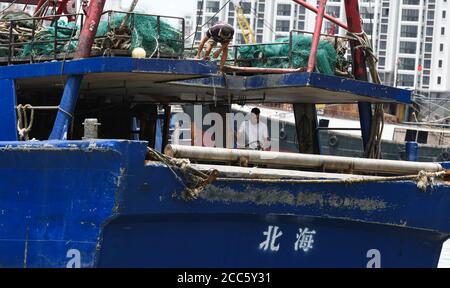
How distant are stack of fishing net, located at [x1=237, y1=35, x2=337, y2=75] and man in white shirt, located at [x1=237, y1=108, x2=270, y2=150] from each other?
60cm

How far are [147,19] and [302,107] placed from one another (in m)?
2.91

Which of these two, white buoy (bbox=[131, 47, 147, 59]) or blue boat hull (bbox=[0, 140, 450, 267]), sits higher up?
white buoy (bbox=[131, 47, 147, 59])

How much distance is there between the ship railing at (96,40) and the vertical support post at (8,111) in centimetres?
40

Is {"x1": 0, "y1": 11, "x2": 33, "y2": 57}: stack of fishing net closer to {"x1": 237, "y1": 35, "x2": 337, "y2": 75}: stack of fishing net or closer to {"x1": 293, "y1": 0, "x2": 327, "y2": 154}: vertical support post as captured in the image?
{"x1": 237, "y1": 35, "x2": 337, "y2": 75}: stack of fishing net

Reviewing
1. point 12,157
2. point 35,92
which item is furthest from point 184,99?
point 12,157

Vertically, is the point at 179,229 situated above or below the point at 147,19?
below

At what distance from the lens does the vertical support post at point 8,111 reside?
10328mm

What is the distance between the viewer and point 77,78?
9930 millimetres

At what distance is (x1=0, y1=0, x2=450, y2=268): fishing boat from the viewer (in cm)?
888

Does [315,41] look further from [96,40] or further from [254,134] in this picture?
[96,40]

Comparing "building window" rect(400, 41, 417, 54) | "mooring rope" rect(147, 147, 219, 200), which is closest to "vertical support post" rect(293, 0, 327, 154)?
"mooring rope" rect(147, 147, 219, 200)
